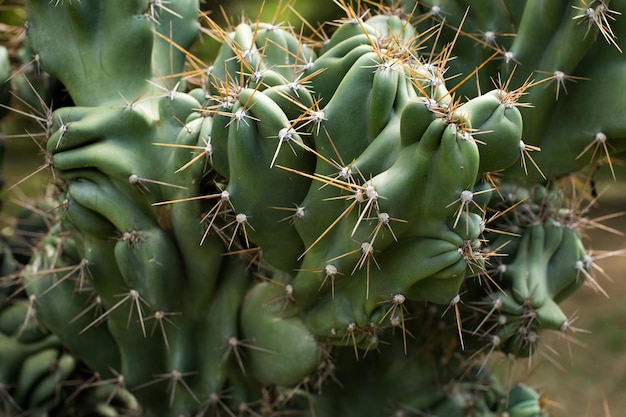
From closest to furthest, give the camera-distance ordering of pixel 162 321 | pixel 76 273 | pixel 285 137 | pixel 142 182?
pixel 285 137, pixel 142 182, pixel 162 321, pixel 76 273

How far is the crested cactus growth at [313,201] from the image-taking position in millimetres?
1805

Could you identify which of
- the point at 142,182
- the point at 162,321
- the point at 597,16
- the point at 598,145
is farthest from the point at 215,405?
→ the point at 597,16

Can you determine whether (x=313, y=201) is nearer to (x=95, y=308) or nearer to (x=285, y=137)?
(x=285, y=137)

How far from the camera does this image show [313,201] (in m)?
1.92

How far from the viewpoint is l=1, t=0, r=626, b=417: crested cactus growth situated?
1.80 meters

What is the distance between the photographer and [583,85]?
224cm

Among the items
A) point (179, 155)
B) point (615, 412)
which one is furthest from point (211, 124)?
point (615, 412)

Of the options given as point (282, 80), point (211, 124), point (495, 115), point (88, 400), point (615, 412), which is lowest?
point (615, 412)

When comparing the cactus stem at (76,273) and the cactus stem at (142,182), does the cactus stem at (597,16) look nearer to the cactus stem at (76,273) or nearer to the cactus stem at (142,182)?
the cactus stem at (142,182)

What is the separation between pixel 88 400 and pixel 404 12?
1.78 m

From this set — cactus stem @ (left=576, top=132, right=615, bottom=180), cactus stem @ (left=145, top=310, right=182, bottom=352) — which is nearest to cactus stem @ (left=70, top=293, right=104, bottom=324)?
cactus stem @ (left=145, top=310, right=182, bottom=352)

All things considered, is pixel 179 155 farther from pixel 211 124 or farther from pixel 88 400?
pixel 88 400

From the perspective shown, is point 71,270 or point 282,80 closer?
point 282,80

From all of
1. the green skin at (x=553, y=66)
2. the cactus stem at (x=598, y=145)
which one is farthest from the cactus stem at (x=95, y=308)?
the cactus stem at (x=598, y=145)
